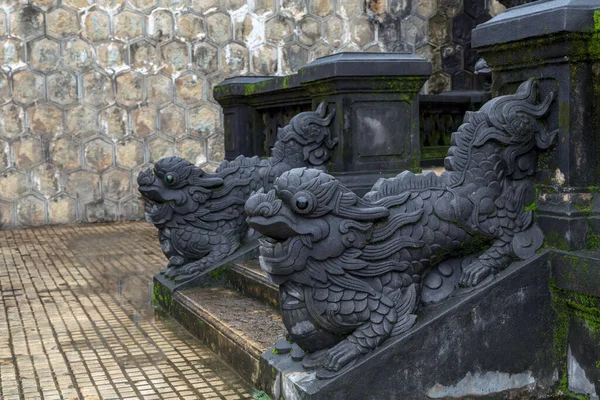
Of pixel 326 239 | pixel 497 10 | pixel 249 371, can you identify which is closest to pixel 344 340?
pixel 326 239

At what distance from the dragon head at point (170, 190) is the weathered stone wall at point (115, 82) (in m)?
5.10

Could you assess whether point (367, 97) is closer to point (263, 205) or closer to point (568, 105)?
point (568, 105)

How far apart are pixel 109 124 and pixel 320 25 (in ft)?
10.9

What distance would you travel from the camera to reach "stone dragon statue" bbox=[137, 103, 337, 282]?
5645 millimetres

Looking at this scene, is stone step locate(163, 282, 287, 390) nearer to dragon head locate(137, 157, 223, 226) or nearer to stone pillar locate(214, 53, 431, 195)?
dragon head locate(137, 157, 223, 226)

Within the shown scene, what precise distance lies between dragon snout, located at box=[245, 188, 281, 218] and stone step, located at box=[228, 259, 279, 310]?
1421 millimetres

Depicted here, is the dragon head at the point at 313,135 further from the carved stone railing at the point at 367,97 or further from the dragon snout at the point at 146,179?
the dragon snout at the point at 146,179

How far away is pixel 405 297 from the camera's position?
11.4 feet

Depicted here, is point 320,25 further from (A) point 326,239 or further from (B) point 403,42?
(A) point 326,239

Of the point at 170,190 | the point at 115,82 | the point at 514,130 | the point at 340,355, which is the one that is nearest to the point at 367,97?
the point at 170,190

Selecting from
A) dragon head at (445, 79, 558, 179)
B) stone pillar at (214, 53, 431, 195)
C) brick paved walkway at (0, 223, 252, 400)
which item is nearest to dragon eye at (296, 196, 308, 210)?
dragon head at (445, 79, 558, 179)

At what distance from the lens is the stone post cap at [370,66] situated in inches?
210

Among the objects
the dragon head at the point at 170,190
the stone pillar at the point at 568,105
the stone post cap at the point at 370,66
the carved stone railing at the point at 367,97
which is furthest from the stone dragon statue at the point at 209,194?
the stone pillar at the point at 568,105

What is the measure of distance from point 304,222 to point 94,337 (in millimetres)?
2276
